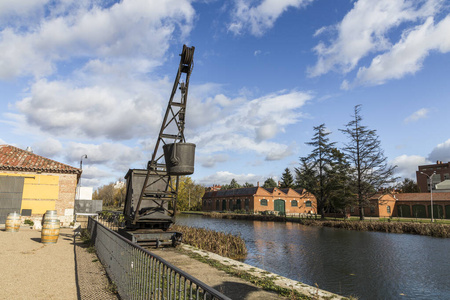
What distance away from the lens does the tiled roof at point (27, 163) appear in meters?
19.6

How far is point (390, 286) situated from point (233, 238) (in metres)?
7.71

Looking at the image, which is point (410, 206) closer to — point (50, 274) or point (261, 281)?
point (261, 281)

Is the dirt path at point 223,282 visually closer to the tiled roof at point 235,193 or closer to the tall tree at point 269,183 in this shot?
the tiled roof at point 235,193

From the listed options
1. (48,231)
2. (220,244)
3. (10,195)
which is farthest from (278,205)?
(48,231)

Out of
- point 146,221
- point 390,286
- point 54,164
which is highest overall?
point 54,164

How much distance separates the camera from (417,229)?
25094mm

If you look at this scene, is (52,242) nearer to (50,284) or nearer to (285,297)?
(50,284)

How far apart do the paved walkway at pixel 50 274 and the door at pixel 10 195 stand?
9.51 m

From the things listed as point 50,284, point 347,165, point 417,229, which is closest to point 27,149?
point 50,284

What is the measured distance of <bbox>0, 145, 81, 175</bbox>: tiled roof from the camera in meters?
19.6

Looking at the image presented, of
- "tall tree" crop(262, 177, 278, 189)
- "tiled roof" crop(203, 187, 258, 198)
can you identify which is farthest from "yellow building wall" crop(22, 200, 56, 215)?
"tall tree" crop(262, 177, 278, 189)

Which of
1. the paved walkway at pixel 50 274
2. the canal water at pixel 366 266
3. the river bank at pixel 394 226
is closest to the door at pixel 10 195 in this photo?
the paved walkway at pixel 50 274

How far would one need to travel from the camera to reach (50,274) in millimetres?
7562

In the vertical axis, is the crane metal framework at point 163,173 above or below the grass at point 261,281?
above
